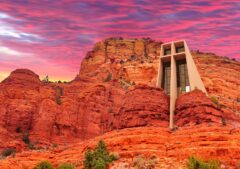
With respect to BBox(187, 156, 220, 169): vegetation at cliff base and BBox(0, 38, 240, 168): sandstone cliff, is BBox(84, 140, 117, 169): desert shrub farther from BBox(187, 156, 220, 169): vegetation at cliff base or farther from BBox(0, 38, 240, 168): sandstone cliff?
BBox(187, 156, 220, 169): vegetation at cliff base

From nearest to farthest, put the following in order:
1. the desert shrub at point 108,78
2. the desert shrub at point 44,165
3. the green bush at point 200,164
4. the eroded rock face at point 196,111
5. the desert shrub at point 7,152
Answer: the green bush at point 200,164 → the desert shrub at point 44,165 → the eroded rock face at point 196,111 → the desert shrub at point 7,152 → the desert shrub at point 108,78

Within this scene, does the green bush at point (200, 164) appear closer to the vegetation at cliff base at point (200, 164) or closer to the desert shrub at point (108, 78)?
the vegetation at cliff base at point (200, 164)

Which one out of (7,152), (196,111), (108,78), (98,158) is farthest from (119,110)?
(108,78)

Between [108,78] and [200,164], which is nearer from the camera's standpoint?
[200,164]

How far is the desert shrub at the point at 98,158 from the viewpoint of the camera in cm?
3971

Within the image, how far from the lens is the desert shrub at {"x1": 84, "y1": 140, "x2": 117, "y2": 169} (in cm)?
3971

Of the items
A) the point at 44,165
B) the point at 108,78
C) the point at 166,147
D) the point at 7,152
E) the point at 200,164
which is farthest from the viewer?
the point at 108,78

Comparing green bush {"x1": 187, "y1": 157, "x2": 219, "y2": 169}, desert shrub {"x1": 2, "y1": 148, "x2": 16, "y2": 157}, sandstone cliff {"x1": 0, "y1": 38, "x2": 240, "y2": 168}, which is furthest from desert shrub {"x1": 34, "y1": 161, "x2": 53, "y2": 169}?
green bush {"x1": 187, "y1": 157, "x2": 219, "y2": 169}

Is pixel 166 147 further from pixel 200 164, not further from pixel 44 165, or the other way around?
pixel 44 165

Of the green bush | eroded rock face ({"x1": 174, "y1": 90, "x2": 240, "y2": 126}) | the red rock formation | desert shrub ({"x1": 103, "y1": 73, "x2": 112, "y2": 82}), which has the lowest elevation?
the green bush

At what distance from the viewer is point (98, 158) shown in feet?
132

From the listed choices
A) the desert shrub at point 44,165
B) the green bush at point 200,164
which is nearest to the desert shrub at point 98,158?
the desert shrub at point 44,165

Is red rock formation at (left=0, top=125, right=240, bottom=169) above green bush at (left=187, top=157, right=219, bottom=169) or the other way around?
above

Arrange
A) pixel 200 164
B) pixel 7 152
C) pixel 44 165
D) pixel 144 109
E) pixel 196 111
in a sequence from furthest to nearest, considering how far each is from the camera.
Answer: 1. pixel 7 152
2. pixel 144 109
3. pixel 196 111
4. pixel 44 165
5. pixel 200 164
